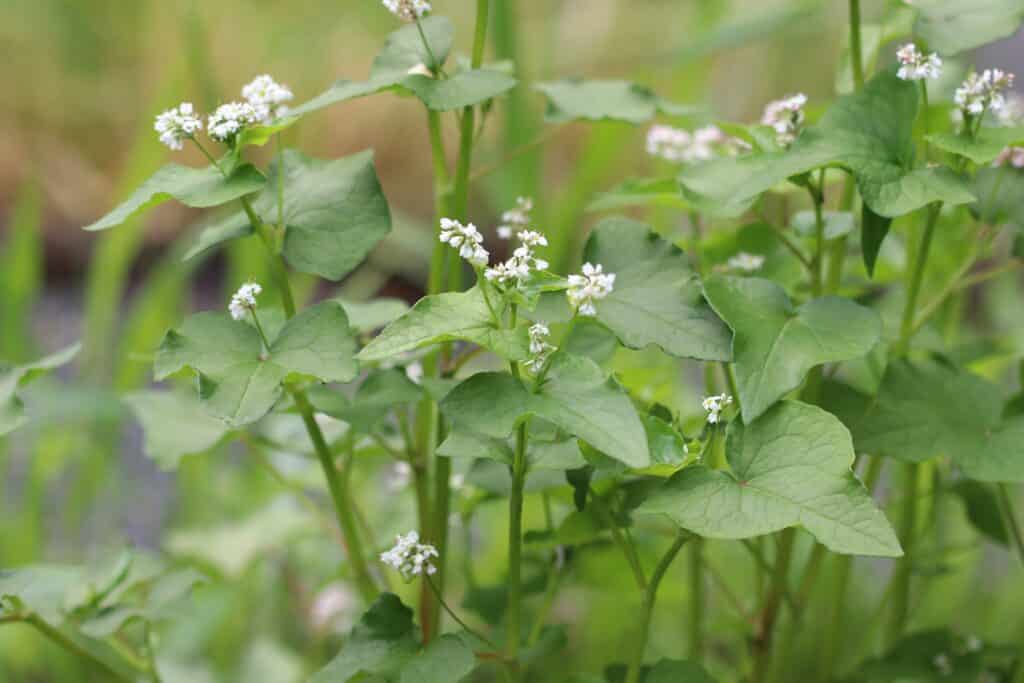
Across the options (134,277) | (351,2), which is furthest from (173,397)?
(351,2)

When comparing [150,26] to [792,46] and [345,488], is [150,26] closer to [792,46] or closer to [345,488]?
[792,46]

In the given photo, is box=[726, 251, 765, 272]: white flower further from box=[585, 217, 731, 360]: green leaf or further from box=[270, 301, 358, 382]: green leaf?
box=[270, 301, 358, 382]: green leaf

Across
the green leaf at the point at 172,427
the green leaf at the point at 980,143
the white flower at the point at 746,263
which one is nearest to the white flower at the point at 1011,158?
the green leaf at the point at 980,143

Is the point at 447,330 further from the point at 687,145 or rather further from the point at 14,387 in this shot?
the point at 687,145

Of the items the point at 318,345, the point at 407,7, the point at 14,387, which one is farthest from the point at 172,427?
the point at 407,7

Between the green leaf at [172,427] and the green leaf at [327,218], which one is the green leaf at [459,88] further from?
the green leaf at [172,427]

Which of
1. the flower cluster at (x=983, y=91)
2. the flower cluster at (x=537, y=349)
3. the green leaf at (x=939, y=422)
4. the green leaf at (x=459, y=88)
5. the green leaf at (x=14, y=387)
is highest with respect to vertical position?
the green leaf at (x=459, y=88)
